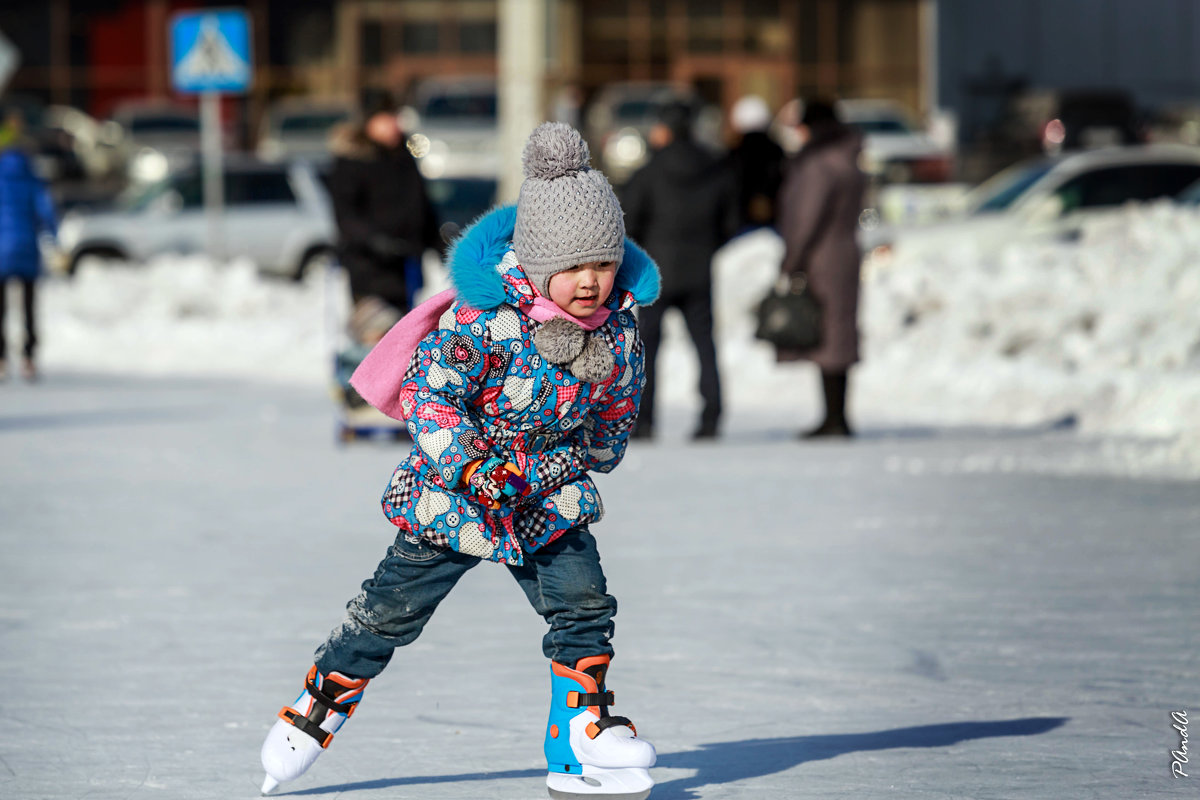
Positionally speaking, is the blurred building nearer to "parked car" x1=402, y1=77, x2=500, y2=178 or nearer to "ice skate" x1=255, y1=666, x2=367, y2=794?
"parked car" x1=402, y1=77, x2=500, y2=178

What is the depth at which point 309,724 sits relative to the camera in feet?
12.6

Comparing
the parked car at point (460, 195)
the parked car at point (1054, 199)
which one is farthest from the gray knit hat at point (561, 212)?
the parked car at point (460, 195)

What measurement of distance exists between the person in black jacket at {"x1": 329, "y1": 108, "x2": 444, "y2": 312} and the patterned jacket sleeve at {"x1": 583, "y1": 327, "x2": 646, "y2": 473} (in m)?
6.18

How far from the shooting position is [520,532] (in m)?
3.71

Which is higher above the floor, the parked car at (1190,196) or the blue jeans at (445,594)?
the parked car at (1190,196)

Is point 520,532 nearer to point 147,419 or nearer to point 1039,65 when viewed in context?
point 147,419

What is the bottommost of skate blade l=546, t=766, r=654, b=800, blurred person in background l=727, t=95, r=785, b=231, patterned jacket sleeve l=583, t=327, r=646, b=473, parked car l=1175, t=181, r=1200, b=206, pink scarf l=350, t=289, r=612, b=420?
skate blade l=546, t=766, r=654, b=800

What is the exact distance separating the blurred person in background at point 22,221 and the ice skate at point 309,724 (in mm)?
9752

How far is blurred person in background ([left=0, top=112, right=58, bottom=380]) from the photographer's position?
1295cm

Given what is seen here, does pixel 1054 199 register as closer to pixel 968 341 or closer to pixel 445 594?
pixel 968 341

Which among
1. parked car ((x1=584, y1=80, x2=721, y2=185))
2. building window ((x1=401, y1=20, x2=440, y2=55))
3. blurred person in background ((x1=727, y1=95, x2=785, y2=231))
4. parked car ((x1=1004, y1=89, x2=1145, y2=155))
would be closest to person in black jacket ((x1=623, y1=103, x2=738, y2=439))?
blurred person in background ((x1=727, y1=95, x2=785, y2=231))

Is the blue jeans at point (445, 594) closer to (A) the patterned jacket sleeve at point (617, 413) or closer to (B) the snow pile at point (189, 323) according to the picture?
(A) the patterned jacket sleeve at point (617, 413)

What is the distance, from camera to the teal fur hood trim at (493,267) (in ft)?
12.0

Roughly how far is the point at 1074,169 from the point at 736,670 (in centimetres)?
1108
